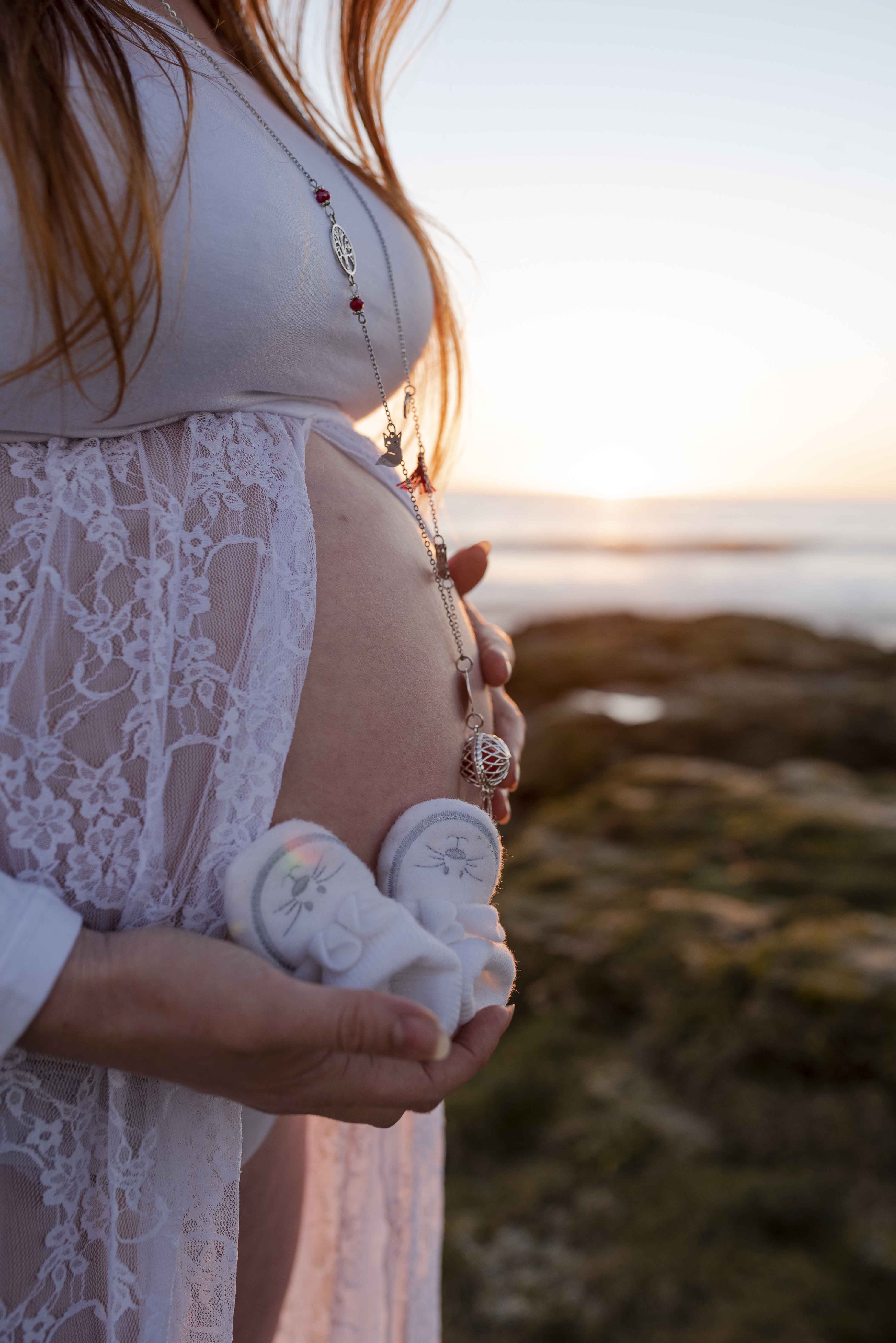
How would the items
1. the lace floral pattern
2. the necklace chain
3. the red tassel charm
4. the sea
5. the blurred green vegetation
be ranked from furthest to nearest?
the sea → the blurred green vegetation → the red tassel charm → the necklace chain → the lace floral pattern

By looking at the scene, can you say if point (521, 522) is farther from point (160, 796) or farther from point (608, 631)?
point (160, 796)

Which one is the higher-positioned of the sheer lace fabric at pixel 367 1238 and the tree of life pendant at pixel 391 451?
the tree of life pendant at pixel 391 451

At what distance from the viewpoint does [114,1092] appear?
748mm

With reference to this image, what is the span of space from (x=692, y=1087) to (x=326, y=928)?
5.61 feet

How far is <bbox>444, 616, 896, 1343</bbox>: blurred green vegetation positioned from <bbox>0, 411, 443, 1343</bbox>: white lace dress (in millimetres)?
1222

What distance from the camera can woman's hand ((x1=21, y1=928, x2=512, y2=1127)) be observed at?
2.08 feet

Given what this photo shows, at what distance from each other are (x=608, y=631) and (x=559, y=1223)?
21.0ft

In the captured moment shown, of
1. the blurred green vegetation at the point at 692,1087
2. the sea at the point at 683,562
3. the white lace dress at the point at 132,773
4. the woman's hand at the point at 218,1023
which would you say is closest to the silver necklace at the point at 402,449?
the white lace dress at the point at 132,773

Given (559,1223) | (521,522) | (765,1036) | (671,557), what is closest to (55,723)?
(559,1223)

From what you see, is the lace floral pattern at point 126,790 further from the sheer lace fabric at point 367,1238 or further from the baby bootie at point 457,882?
the sheer lace fabric at point 367,1238

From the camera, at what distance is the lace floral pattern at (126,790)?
2.41ft

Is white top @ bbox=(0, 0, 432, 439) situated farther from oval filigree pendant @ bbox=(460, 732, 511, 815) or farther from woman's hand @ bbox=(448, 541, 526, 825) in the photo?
oval filigree pendant @ bbox=(460, 732, 511, 815)

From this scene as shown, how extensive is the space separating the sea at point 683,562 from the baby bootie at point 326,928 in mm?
5554

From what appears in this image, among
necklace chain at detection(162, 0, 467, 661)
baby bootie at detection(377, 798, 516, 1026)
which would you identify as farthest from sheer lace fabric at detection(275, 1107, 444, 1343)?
necklace chain at detection(162, 0, 467, 661)
